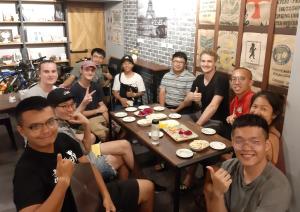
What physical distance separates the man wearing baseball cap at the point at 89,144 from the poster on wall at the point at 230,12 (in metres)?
1.96

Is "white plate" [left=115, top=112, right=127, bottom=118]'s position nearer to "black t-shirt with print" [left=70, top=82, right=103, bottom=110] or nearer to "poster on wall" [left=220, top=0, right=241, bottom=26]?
"black t-shirt with print" [left=70, top=82, right=103, bottom=110]

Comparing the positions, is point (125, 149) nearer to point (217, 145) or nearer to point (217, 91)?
point (217, 145)

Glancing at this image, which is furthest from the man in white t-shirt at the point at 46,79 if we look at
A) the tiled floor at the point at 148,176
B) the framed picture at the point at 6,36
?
the framed picture at the point at 6,36

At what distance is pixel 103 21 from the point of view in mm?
6355

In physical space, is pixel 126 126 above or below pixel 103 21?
below

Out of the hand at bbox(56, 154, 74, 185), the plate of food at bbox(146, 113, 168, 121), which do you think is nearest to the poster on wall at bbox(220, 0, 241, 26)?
the plate of food at bbox(146, 113, 168, 121)

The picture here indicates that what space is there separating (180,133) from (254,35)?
1.47 m

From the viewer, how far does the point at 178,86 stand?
3553 millimetres

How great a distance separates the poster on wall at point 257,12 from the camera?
2777 millimetres

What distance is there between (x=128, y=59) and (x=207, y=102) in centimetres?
137

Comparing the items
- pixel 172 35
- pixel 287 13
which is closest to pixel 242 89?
pixel 287 13

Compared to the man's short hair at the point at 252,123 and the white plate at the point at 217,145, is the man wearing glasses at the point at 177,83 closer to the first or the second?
the white plate at the point at 217,145

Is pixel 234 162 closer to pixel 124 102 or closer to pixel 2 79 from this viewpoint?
pixel 124 102

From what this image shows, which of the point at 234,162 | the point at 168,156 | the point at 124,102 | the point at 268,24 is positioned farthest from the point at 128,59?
the point at 234,162
